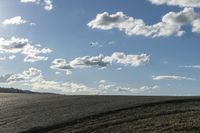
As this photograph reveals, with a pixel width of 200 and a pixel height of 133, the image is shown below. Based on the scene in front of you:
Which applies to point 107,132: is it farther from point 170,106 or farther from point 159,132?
point 170,106

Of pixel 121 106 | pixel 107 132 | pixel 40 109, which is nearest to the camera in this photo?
pixel 107 132

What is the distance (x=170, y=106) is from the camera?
133 ft

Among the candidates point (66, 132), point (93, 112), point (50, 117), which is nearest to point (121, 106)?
point (93, 112)

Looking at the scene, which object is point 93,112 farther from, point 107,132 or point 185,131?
point 185,131

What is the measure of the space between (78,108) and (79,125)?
11.0 metres

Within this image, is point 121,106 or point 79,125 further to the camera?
point 121,106

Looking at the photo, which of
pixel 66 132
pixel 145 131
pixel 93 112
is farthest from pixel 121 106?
pixel 145 131

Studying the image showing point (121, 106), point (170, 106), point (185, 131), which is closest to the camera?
point (185, 131)

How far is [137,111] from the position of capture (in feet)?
129

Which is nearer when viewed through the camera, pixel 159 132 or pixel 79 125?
pixel 159 132

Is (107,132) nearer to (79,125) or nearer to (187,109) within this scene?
(79,125)

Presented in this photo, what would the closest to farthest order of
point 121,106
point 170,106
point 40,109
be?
point 170,106 < point 121,106 < point 40,109

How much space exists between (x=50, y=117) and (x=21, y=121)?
98.9 inches

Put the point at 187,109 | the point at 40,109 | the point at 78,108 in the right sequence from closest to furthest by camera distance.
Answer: the point at 187,109, the point at 78,108, the point at 40,109
